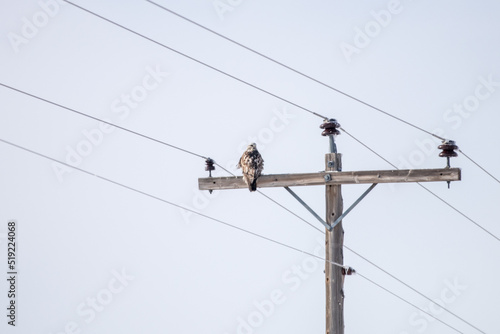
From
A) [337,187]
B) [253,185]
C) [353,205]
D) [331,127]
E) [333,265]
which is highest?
[331,127]

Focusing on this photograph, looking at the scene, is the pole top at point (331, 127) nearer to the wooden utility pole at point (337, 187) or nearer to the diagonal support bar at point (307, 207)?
the wooden utility pole at point (337, 187)

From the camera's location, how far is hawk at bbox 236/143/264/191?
47.3 ft

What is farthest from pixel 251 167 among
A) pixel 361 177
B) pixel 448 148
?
pixel 448 148

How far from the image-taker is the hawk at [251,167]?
1443 centimetres

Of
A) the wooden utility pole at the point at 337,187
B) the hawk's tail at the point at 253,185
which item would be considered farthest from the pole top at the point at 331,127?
the hawk's tail at the point at 253,185

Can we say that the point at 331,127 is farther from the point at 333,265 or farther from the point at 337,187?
the point at 333,265

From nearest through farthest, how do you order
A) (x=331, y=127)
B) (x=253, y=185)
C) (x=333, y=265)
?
(x=333, y=265) < (x=331, y=127) < (x=253, y=185)

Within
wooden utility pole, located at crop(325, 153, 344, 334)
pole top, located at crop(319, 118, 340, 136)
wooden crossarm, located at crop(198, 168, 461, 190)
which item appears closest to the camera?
wooden crossarm, located at crop(198, 168, 461, 190)

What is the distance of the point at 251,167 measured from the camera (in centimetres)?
1449

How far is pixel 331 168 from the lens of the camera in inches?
547

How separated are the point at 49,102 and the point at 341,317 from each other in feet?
18.4

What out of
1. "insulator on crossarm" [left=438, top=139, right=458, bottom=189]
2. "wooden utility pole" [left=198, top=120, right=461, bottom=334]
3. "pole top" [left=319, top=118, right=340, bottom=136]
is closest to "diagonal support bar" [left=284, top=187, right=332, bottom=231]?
"wooden utility pole" [left=198, top=120, right=461, bottom=334]

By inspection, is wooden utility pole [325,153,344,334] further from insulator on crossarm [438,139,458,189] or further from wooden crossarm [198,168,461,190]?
insulator on crossarm [438,139,458,189]

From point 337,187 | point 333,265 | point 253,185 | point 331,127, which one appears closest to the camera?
point 333,265
